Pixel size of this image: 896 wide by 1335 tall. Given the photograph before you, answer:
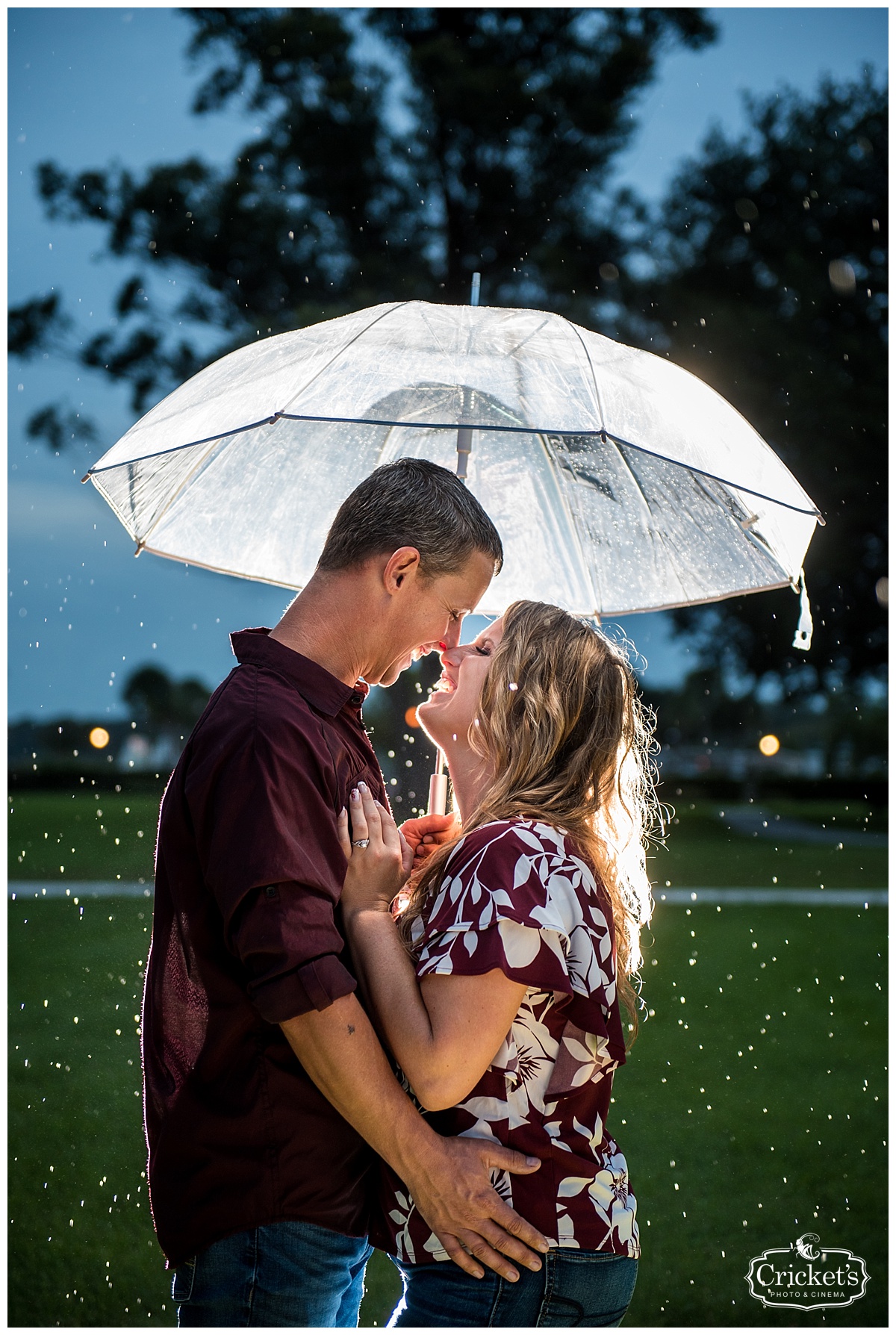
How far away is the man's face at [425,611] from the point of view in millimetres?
2250

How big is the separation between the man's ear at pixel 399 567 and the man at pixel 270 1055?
237 mm

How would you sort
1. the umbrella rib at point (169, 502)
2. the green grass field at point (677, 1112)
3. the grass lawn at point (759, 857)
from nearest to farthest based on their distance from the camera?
the umbrella rib at point (169, 502)
the green grass field at point (677, 1112)
the grass lawn at point (759, 857)

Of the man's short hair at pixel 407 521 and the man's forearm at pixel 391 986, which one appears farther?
the man's short hair at pixel 407 521

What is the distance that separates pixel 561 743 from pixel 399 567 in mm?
485

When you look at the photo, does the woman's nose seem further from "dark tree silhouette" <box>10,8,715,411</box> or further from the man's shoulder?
"dark tree silhouette" <box>10,8,715,411</box>

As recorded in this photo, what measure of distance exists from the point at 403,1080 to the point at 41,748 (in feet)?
78.4

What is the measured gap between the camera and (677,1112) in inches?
344

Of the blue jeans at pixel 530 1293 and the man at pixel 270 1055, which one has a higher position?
the man at pixel 270 1055

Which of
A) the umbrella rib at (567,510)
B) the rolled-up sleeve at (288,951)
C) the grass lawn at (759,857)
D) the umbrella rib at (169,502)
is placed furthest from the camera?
the grass lawn at (759,857)

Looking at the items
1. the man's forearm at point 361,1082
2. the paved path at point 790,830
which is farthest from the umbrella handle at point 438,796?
the paved path at point 790,830

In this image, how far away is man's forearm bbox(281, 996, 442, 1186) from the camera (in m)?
1.79

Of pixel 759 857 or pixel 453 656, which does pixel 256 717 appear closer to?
pixel 453 656

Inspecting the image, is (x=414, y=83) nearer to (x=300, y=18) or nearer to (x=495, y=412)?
(x=300, y=18)

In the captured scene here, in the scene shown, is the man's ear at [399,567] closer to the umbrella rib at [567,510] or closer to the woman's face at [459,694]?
the woman's face at [459,694]
